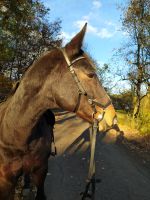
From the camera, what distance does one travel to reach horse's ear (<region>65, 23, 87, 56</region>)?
3.71 metres

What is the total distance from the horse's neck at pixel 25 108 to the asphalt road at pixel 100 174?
1769 millimetres

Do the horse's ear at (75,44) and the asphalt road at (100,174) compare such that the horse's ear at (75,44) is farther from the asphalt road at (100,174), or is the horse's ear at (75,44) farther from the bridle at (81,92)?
the asphalt road at (100,174)

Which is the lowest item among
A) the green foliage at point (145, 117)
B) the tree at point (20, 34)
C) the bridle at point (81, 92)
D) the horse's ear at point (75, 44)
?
the green foliage at point (145, 117)

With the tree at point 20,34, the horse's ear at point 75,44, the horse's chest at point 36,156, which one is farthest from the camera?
the tree at point 20,34

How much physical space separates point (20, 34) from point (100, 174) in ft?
60.4

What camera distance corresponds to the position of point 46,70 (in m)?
4.10

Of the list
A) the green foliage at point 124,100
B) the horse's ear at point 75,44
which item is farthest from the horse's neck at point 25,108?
the green foliage at point 124,100

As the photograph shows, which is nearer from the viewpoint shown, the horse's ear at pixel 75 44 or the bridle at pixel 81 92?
the horse's ear at pixel 75 44

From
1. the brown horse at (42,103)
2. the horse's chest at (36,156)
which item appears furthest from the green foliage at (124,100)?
the brown horse at (42,103)

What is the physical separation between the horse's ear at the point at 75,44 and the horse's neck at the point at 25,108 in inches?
17.1

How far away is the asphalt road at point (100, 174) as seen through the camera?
7.96m

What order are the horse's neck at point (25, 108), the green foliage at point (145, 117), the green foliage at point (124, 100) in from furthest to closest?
the green foliage at point (124, 100) < the green foliage at point (145, 117) < the horse's neck at point (25, 108)

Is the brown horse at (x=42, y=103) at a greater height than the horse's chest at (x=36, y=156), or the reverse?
the brown horse at (x=42, y=103)

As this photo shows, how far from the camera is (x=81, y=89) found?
3867 millimetres
